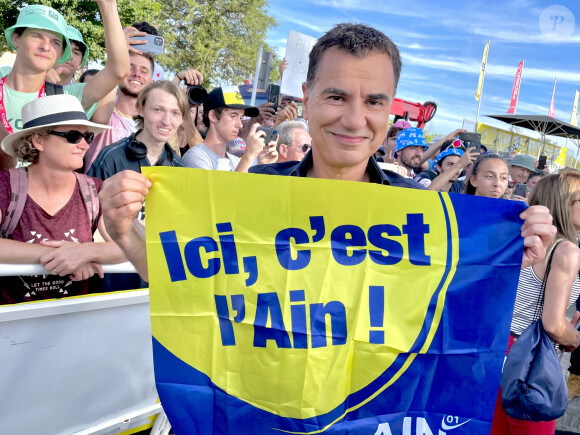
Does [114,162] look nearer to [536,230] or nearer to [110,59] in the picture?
[110,59]

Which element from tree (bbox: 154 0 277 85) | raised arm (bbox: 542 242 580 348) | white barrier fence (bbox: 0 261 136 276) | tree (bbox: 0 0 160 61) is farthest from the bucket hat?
tree (bbox: 154 0 277 85)

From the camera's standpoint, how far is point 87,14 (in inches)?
938

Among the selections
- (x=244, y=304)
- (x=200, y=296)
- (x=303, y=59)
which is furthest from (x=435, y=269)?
(x=303, y=59)

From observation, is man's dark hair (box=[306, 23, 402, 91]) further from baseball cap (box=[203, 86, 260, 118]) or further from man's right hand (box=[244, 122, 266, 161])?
baseball cap (box=[203, 86, 260, 118])

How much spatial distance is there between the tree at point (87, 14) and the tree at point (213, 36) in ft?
20.2

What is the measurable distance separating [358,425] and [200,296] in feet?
1.96

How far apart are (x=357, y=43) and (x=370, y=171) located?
1.47 feet

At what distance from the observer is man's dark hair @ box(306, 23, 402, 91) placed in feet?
5.31

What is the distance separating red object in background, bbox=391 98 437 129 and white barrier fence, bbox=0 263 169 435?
435 inches

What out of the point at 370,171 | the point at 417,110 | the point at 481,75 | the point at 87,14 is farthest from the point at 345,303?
the point at 481,75

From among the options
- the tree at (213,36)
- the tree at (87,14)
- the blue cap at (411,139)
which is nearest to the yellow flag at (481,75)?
the tree at (213,36)

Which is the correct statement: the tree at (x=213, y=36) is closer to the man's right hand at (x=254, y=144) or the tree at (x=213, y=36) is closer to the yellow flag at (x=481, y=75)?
the yellow flag at (x=481, y=75)

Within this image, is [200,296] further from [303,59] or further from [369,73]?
[303,59]

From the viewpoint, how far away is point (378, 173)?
1.81m
